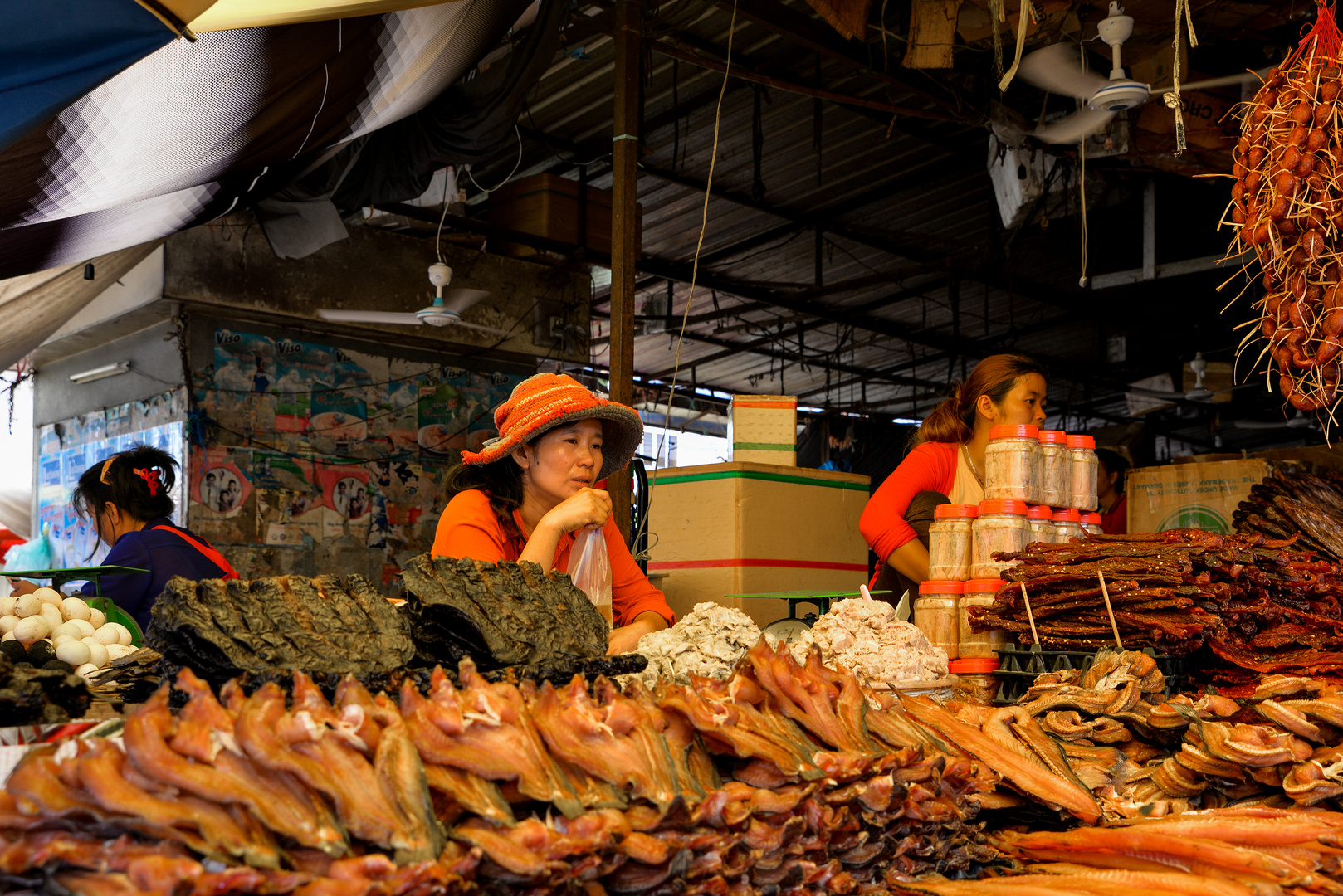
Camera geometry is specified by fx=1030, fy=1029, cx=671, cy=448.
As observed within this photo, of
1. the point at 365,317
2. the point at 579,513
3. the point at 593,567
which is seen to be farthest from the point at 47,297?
the point at 579,513

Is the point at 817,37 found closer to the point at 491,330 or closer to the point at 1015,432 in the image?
the point at 1015,432

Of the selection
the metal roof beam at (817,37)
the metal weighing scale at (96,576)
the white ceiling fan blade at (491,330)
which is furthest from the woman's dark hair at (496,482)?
the white ceiling fan blade at (491,330)

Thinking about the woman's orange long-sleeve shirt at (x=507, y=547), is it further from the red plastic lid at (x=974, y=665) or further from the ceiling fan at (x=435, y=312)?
the ceiling fan at (x=435, y=312)

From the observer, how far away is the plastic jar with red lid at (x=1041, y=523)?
120 inches

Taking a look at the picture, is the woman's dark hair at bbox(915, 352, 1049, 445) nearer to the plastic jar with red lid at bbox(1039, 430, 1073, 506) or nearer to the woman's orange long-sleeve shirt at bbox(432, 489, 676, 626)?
the plastic jar with red lid at bbox(1039, 430, 1073, 506)

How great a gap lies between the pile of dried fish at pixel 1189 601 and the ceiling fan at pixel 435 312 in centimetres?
493

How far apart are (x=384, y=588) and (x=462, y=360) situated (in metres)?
2.10

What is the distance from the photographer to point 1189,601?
103 inches

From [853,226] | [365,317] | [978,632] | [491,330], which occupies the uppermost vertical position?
[853,226]

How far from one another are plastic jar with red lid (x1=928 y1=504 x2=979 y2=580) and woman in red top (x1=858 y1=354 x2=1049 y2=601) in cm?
75

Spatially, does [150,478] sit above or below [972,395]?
below

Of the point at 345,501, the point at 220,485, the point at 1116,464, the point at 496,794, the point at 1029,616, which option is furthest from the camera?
the point at 345,501

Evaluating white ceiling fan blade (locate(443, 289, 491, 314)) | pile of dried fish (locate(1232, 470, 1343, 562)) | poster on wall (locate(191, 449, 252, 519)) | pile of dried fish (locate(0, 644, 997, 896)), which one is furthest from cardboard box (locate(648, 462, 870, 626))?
poster on wall (locate(191, 449, 252, 519))

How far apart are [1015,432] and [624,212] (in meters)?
2.58
